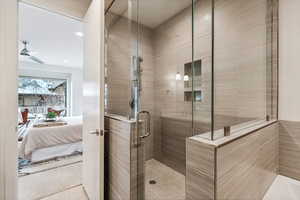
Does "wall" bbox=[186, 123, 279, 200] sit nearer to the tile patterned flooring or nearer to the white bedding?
the tile patterned flooring

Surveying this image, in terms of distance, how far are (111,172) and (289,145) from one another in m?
1.82

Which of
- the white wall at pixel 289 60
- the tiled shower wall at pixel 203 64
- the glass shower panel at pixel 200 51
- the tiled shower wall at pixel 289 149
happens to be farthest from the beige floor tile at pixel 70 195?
the white wall at pixel 289 60

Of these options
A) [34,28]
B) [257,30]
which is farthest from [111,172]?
[34,28]

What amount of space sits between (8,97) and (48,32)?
2245 mm

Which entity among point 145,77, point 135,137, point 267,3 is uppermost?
point 267,3

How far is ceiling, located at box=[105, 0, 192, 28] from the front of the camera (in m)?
1.74

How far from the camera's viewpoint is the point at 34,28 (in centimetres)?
275

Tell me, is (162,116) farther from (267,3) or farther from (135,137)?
(267,3)

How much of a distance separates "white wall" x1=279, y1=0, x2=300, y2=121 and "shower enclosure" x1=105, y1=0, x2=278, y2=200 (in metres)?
0.06

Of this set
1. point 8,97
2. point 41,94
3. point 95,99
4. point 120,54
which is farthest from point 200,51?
point 41,94

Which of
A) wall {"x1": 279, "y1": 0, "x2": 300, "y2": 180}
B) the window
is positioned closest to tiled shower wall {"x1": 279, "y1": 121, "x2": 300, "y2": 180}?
wall {"x1": 279, "y1": 0, "x2": 300, "y2": 180}

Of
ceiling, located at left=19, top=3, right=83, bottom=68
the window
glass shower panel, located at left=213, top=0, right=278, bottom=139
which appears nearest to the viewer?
glass shower panel, located at left=213, top=0, right=278, bottom=139

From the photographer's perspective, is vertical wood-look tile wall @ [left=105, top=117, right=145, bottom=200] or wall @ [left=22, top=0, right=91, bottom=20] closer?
vertical wood-look tile wall @ [left=105, top=117, right=145, bottom=200]

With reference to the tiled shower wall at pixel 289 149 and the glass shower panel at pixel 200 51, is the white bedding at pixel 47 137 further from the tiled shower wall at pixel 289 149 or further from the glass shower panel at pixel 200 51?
the tiled shower wall at pixel 289 149
